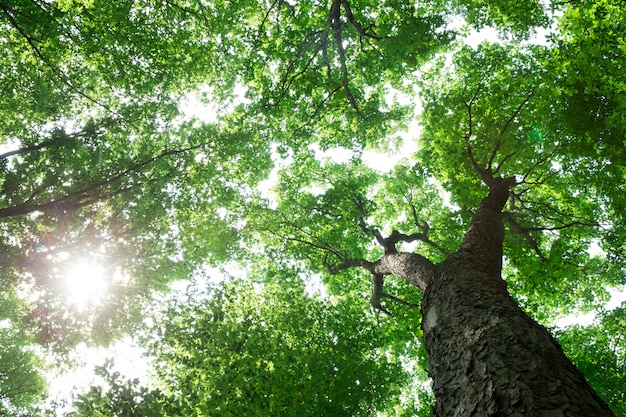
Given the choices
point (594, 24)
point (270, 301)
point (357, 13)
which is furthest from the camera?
point (270, 301)

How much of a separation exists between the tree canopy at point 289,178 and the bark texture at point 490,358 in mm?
4319

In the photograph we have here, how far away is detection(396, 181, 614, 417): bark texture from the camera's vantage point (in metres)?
2.25

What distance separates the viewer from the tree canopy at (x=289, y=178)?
8367 mm

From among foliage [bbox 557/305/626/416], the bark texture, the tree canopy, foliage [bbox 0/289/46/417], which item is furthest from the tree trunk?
foliage [bbox 0/289/46/417]

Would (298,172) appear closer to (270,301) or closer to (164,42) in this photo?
(270,301)

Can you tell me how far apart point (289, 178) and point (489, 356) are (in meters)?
12.2

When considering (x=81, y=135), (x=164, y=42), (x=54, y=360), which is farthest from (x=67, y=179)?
(x=54, y=360)

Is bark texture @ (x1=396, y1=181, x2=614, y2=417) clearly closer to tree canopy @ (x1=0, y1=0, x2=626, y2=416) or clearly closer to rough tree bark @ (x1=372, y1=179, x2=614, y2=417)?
rough tree bark @ (x1=372, y1=179, x2=614, y2=417)

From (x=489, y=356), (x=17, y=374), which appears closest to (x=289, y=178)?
(x=489, y=356)

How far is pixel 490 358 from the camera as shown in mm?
2777

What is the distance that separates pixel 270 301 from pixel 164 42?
369 inches

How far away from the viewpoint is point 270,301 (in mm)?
12438

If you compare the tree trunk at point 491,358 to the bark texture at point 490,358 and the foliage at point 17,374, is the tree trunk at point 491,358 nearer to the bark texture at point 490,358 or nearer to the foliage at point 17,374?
the bark texture at point 490,358

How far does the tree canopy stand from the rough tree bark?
4.15m
